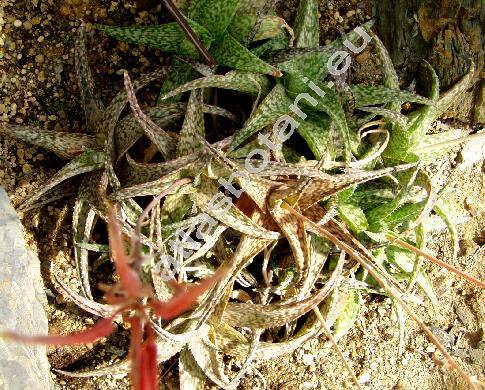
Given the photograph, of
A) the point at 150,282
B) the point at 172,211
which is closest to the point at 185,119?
the point at 172,211

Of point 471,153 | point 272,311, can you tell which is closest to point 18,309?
point 272,311

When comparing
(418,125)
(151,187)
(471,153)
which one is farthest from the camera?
(471,153)

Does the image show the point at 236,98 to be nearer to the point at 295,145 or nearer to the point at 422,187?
the point at 295,145

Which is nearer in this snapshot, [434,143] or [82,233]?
[82,233]

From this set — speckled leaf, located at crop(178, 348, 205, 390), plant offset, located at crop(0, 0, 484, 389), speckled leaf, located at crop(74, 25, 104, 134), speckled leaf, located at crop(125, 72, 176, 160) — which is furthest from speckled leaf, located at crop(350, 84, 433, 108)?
speckled leaf, located at crop(178, 348, 205, 390)

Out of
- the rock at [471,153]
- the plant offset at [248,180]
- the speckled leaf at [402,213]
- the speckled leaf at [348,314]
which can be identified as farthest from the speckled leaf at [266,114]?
the rock at [471,153]

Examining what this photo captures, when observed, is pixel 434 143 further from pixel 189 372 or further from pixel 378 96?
pixel 189 372
